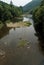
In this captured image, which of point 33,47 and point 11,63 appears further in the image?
point 33,47

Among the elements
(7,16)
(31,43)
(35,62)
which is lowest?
(7,16)

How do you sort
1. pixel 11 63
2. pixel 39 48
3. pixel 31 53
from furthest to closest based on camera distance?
pixel 39 48, pixel 31 53, pixel 11 63

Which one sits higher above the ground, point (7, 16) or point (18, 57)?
point (18, 57)

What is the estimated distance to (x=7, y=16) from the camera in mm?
104562

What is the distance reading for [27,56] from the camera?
31078 mm

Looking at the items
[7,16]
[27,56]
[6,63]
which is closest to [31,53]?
[27,56]

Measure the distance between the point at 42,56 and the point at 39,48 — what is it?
5346 mm

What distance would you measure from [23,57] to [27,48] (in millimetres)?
6189

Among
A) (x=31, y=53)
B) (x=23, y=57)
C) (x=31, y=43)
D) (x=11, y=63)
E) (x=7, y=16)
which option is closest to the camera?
(x=11, y=63)

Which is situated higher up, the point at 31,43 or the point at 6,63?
the point at 6,63

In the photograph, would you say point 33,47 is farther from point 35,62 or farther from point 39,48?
point 35,62

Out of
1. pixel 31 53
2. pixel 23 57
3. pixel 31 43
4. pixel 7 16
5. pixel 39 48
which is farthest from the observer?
pixel 7 16

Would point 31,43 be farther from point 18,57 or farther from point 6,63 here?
point 6,63

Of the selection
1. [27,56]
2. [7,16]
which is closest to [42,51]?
[27,56]
